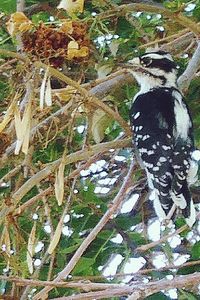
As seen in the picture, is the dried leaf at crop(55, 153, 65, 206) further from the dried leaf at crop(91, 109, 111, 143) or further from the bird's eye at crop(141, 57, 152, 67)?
the bird's eye at crop(141, 57, 152, 67)

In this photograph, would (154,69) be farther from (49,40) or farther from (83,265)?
(49,40)

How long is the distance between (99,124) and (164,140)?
0.44ft

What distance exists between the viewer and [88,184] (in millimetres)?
1599

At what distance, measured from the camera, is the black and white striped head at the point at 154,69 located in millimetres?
1535

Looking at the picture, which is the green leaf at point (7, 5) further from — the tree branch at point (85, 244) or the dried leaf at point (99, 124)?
the tree branch at point (85, 244)

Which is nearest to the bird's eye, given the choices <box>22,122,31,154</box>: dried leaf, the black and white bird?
the black and white bird

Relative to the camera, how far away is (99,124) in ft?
4.96

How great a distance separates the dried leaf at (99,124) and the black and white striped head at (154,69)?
0.32 feet

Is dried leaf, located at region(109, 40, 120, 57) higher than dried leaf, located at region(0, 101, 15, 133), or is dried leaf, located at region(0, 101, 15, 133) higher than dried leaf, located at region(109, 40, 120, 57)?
dried leaf, located at region(0, 101, 15, 133)

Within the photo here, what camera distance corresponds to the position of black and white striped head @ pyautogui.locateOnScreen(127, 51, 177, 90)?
60.4 inches

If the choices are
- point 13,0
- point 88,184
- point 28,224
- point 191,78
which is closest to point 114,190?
point 88,184

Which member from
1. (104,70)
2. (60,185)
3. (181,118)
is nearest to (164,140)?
(181,118)

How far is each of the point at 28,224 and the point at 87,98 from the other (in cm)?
40

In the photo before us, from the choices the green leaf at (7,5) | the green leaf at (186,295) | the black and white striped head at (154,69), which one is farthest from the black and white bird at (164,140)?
the green leaf at (7,5)
